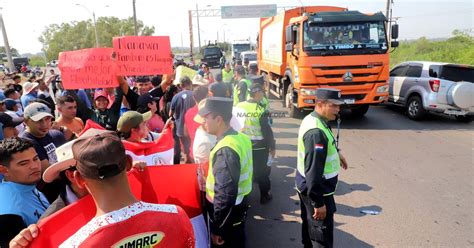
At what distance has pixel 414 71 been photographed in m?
10.0

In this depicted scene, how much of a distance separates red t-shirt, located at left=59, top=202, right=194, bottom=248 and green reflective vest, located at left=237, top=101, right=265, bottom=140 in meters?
3.27

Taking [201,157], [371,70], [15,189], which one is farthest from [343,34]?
[15,189]

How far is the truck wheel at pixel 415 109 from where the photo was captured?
9508 mm

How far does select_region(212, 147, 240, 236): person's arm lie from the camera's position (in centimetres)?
253

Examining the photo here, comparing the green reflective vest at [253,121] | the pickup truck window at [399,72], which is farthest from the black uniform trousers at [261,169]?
the pickup truck window at [399,72]

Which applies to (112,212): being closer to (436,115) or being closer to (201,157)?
(201,157)

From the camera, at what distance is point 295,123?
1004cm

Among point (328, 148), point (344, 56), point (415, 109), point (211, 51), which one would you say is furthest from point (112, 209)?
point (211, 51)

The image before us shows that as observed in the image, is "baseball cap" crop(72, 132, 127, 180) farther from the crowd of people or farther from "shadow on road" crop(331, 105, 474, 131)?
"shadow on road" crop(331, 105, 474, 131)

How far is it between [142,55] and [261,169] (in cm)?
242

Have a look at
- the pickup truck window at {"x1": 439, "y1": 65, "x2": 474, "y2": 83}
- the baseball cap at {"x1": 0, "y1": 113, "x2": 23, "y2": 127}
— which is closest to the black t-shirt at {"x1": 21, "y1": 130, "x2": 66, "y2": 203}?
the baseball cap at {"x1": 0, "y1": 113, "x2": 23, "y2": 127}

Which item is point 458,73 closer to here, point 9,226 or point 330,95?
point 330,95

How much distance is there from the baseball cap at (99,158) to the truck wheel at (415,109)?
9.84 metres

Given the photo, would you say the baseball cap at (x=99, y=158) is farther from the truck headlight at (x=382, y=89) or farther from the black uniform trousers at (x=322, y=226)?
the truck headlight at (x=382, y=89)
